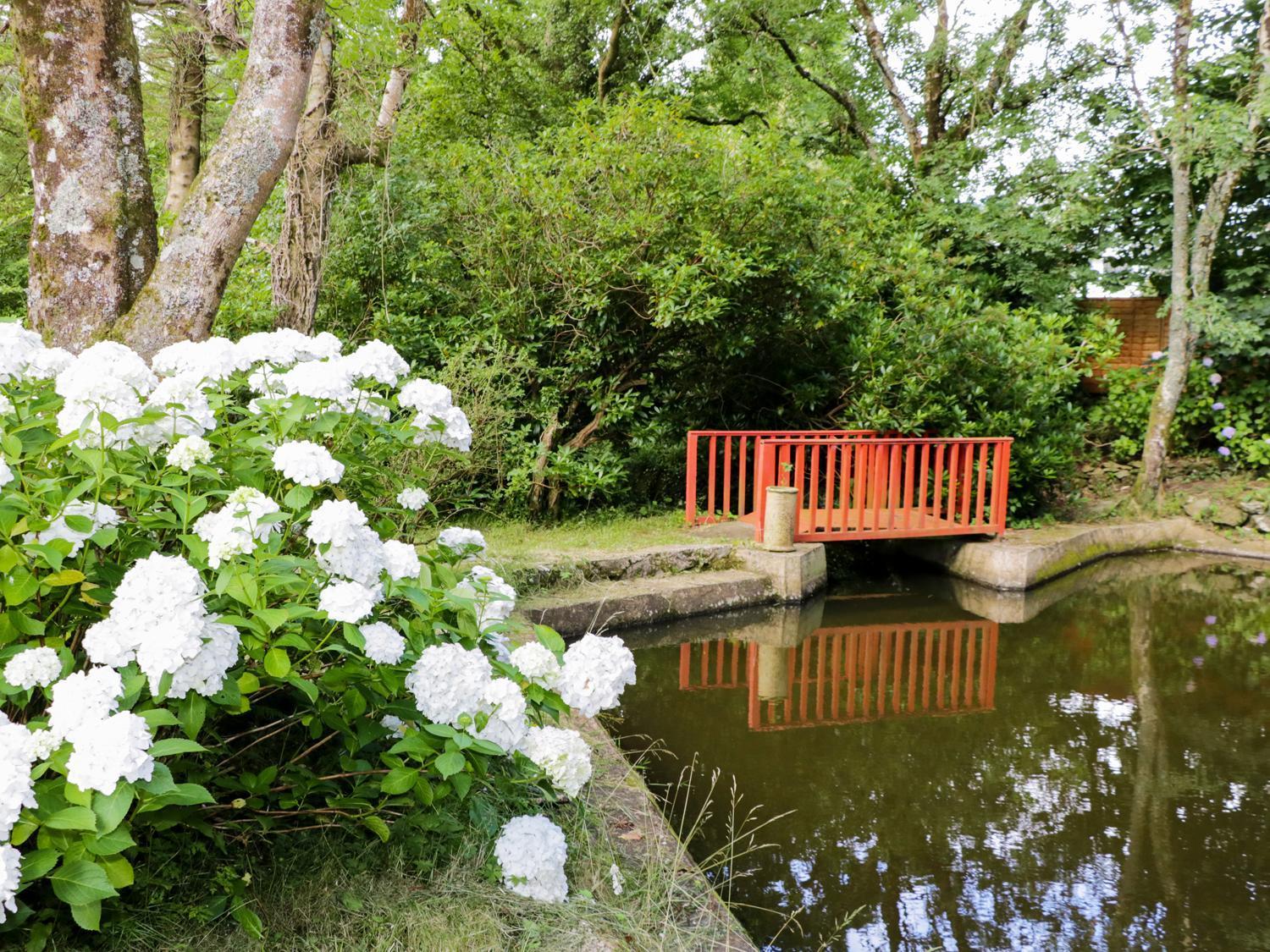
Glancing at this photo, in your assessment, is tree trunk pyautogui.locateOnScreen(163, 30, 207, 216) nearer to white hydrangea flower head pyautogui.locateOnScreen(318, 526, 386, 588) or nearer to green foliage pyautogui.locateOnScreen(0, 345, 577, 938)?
green foliage pyautogui.locateOnScreen(0, 345, 577, 938)

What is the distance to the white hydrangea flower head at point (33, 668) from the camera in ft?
5.66

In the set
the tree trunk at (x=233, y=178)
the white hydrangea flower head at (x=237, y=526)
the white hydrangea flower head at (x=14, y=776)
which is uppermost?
the tree trunk at (x=233, y=178)

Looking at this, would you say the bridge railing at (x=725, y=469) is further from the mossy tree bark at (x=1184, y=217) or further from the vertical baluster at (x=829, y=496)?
the mossy tree bark at (x=1184, y=217)

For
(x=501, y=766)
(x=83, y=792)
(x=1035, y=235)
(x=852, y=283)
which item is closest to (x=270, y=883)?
(x=501, y=766)

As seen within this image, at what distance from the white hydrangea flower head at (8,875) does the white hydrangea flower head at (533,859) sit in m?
1.08

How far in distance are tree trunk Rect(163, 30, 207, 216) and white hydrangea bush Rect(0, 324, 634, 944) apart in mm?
5696

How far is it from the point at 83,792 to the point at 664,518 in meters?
7.08

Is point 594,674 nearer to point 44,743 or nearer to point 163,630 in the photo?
point 163,630

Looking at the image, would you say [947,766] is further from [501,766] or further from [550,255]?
[550,255]

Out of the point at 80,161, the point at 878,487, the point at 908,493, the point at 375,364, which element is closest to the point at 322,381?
the point at 375,364

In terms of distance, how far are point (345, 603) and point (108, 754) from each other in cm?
47

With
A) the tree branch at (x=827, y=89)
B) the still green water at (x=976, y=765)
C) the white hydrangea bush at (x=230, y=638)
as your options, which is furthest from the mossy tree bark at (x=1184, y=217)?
the white hydrangea bush at (x=230, y=638)

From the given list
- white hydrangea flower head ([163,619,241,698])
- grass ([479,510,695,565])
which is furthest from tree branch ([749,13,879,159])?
white hydrangea flower head ([163,619,241,698])

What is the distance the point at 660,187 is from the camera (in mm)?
8172
